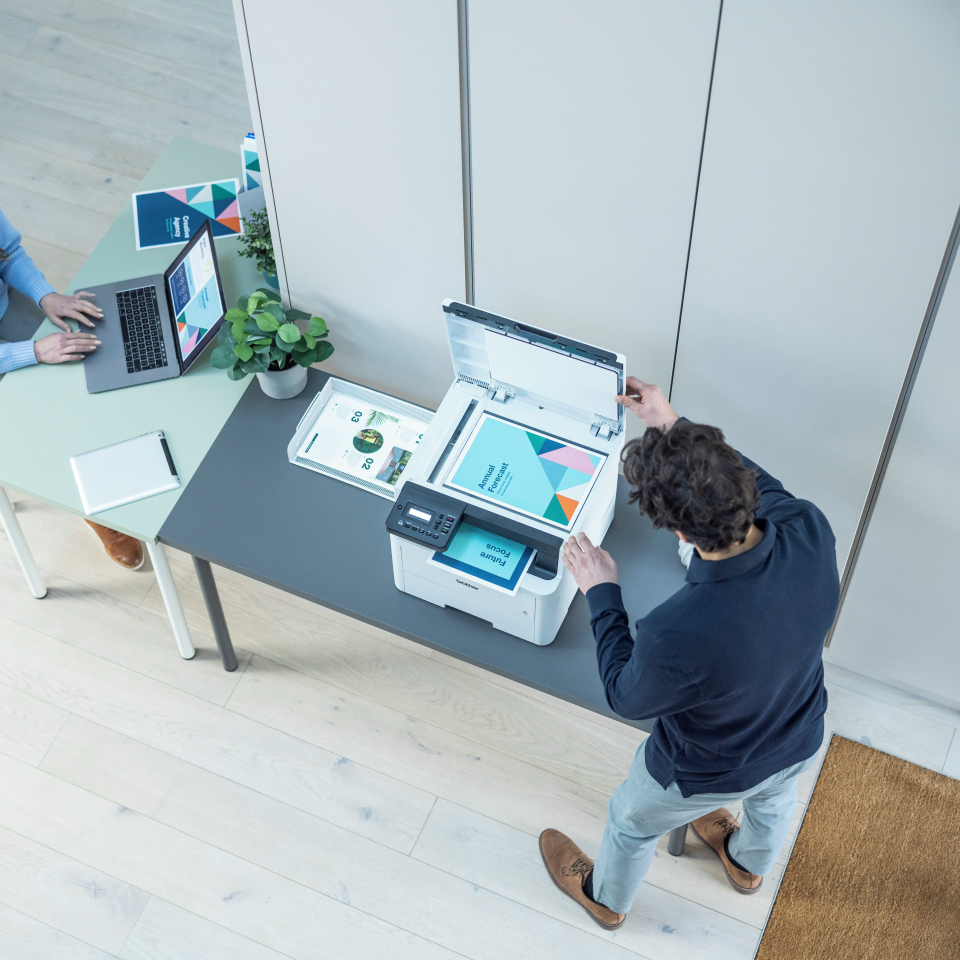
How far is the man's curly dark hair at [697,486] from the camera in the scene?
147cm

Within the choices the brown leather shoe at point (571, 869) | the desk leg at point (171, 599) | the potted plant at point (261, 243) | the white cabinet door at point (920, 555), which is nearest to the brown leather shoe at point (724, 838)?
the brown leather shoe at point (571, 869)

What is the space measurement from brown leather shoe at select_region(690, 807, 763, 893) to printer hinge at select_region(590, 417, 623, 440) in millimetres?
1091

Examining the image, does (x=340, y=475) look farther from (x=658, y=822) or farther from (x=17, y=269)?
(x=17, y=269)

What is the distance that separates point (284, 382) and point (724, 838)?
1592mm

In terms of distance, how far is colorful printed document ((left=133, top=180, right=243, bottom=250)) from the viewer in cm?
275

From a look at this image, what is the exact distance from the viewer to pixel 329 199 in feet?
7.33

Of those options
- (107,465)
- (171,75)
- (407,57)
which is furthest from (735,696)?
(171,75)

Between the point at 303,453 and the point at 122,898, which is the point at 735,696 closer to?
the point at 303,453

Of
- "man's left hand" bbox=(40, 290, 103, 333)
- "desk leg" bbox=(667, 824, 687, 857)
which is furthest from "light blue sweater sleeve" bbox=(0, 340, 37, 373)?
"desk leg" bbox=(667, 824, 687, 857)

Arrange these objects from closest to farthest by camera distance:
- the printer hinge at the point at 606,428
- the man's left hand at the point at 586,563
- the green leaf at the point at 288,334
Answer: the man's left hand at the point at 586,563 → the printer hinge at the point at 606,428 → the green leaf at the point at 288,334

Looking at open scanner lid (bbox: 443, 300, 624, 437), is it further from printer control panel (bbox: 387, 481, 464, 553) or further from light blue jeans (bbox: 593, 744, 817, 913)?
light blue jeans (bbox: 593, 744, 817, 913)

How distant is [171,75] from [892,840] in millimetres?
3886

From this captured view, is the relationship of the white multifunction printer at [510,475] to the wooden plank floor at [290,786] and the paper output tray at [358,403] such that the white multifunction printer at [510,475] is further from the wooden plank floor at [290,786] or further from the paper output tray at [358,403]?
the wooden plank floor at [290,786]

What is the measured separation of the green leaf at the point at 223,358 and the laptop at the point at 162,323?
0.18m
